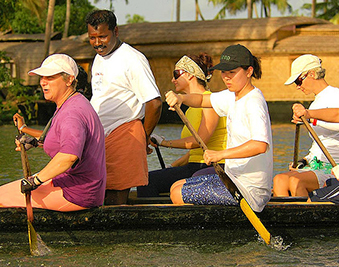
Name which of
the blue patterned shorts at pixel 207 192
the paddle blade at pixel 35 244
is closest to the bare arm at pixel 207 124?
the blue patterned shorts at pixel 207 192

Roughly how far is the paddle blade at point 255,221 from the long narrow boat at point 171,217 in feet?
0.83

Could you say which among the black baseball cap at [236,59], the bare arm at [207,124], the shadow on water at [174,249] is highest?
the black baseball cap at [236,59]

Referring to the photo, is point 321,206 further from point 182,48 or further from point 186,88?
point 182,48

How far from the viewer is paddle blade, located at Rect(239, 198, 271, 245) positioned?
4.44 m

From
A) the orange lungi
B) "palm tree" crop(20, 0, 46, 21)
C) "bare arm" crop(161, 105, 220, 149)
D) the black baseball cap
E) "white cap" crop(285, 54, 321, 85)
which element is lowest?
the orange lungi

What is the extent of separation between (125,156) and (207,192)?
2.50 ft

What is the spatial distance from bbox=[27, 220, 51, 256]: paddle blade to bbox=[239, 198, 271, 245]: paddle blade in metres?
1.56

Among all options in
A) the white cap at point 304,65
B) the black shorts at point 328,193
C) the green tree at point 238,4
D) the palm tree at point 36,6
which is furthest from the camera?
the green tree at point 238,4

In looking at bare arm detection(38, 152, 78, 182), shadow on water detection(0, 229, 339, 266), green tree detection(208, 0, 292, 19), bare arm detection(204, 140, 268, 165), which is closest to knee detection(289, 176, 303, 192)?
shadow on water detection(0, 229, 339, 266)

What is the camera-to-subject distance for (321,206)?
4883mm

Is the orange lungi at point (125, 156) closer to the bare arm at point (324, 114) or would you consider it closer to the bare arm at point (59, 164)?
Result: the bare arm at point (59, 164)

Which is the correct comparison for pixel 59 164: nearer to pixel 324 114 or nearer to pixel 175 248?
pixel 175 248

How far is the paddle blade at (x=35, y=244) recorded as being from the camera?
450 centimetres

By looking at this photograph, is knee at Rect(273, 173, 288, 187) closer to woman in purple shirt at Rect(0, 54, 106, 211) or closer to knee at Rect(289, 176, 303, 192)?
knee at Rect(289, 176, 303, 192)
